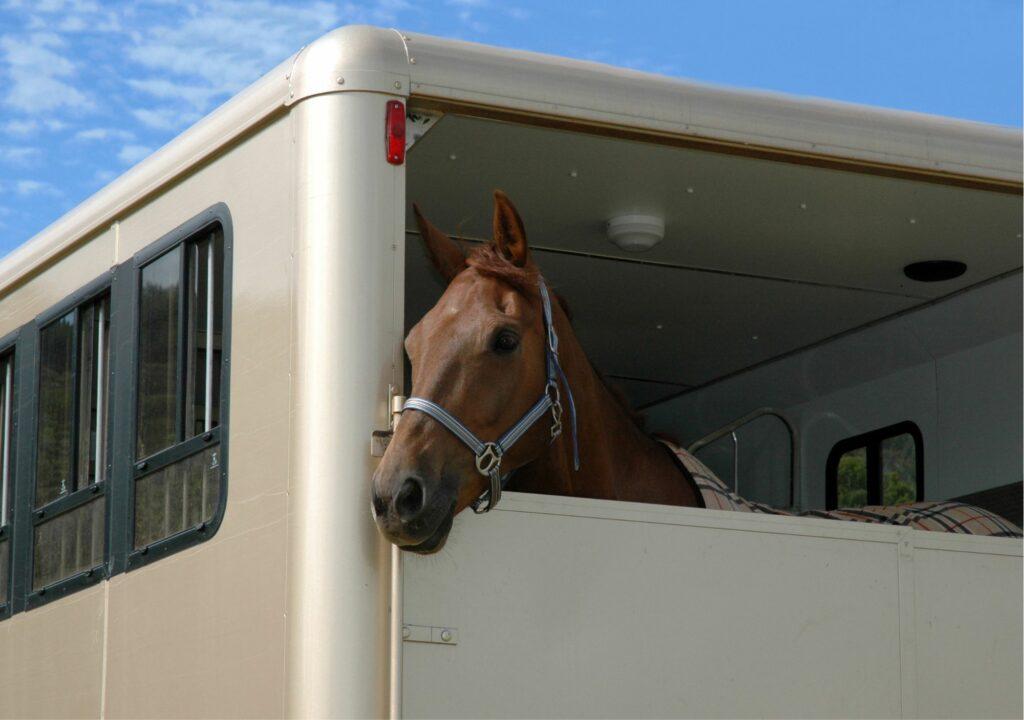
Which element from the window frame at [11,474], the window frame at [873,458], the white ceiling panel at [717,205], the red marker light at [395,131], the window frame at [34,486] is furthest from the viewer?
the window frame at [873,458]

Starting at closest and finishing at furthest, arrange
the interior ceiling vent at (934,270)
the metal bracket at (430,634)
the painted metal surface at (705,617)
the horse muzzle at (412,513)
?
the horse muzzle at (412,513) → the metal bracket at (430,634) → the painted metal surface at (705,617) → the interior ceiling vent at (934,270)

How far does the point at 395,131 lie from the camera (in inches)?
167

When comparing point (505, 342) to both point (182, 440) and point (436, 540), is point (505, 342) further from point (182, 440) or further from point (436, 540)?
point (182, 440)

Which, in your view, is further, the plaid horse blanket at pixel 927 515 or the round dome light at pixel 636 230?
the round dome light at pixel 636 230

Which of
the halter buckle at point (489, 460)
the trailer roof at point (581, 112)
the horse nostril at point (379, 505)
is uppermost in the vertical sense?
the trailer roof at point (581, 112)

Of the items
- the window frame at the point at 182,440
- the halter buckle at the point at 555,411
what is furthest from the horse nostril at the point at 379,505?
the halter buckle at the point at 555,411

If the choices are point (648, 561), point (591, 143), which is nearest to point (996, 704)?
point (648, 561)

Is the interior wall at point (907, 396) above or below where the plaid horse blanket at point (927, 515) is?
above

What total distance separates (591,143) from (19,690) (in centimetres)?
257

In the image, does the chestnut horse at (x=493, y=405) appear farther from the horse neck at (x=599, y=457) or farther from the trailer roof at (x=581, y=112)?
the trailer roof at (x=581, y=112)

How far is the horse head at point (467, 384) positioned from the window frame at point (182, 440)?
56cm

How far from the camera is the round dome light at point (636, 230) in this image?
18.7 feet

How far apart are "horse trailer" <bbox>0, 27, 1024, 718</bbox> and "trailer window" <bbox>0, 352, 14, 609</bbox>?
18mm

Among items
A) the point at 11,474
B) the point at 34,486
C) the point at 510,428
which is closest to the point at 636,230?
the point at 510,428
